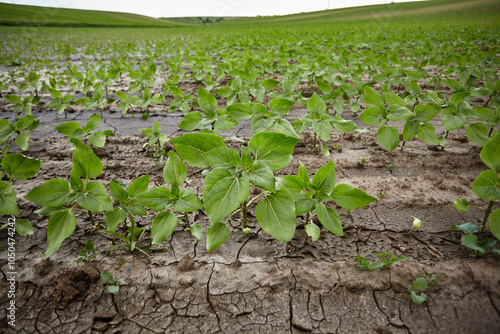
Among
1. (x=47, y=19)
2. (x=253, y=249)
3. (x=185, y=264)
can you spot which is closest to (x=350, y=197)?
(x=253, y=249)

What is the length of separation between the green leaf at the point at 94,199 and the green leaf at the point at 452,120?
7.92 feet

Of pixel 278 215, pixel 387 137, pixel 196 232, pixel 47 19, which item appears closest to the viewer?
pixel 278 215

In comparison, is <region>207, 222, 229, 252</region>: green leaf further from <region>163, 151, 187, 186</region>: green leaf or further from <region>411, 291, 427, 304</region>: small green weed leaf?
<region>411, 291, 427, 304</region>: small green weed leaf

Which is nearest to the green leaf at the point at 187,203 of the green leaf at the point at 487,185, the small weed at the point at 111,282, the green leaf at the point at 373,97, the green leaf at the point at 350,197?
the small weed at the point at 111,282

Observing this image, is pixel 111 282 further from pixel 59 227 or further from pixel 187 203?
pixel 187 203

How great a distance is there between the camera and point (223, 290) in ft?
4.18

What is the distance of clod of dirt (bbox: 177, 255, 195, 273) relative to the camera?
137 centimetres

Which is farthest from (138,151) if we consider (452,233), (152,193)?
(452,233)

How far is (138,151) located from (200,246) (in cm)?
152

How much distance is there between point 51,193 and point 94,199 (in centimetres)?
21

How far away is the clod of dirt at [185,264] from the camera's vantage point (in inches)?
53.9

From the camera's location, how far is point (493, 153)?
1274 millimetres

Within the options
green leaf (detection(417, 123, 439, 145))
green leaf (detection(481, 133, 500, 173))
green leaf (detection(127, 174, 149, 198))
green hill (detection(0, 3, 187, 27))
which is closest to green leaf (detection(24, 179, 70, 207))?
green leaf (detection(127, 174, 149, 198))

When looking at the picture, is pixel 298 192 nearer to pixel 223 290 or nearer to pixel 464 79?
pixel 223 290
